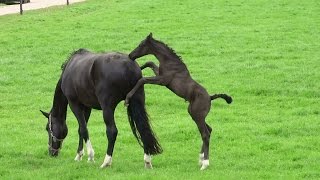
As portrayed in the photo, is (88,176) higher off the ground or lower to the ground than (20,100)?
higher

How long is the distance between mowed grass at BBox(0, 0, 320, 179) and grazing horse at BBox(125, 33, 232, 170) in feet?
2.52

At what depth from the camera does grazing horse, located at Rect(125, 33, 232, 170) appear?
37.4 feet

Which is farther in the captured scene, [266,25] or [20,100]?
[266,25]

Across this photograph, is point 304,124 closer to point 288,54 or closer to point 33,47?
point 288,54

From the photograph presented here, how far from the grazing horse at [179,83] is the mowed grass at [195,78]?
77 centimetres

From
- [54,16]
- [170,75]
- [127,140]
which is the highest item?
[170,75]

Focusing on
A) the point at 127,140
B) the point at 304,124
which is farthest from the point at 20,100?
the point at 304,124

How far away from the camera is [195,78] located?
875 inches

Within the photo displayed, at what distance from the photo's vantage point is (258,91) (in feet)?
65.5

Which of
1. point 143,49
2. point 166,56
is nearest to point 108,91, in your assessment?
point 143,49

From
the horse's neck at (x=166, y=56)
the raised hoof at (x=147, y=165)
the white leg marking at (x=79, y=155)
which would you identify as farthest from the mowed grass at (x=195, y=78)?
the horse's neck at (x=166, y=56)

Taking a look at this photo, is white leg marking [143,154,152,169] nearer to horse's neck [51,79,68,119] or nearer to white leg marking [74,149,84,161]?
white leg marking [74,149,84,161]

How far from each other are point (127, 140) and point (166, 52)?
11.8 feet

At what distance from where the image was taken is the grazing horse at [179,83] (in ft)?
37.4
